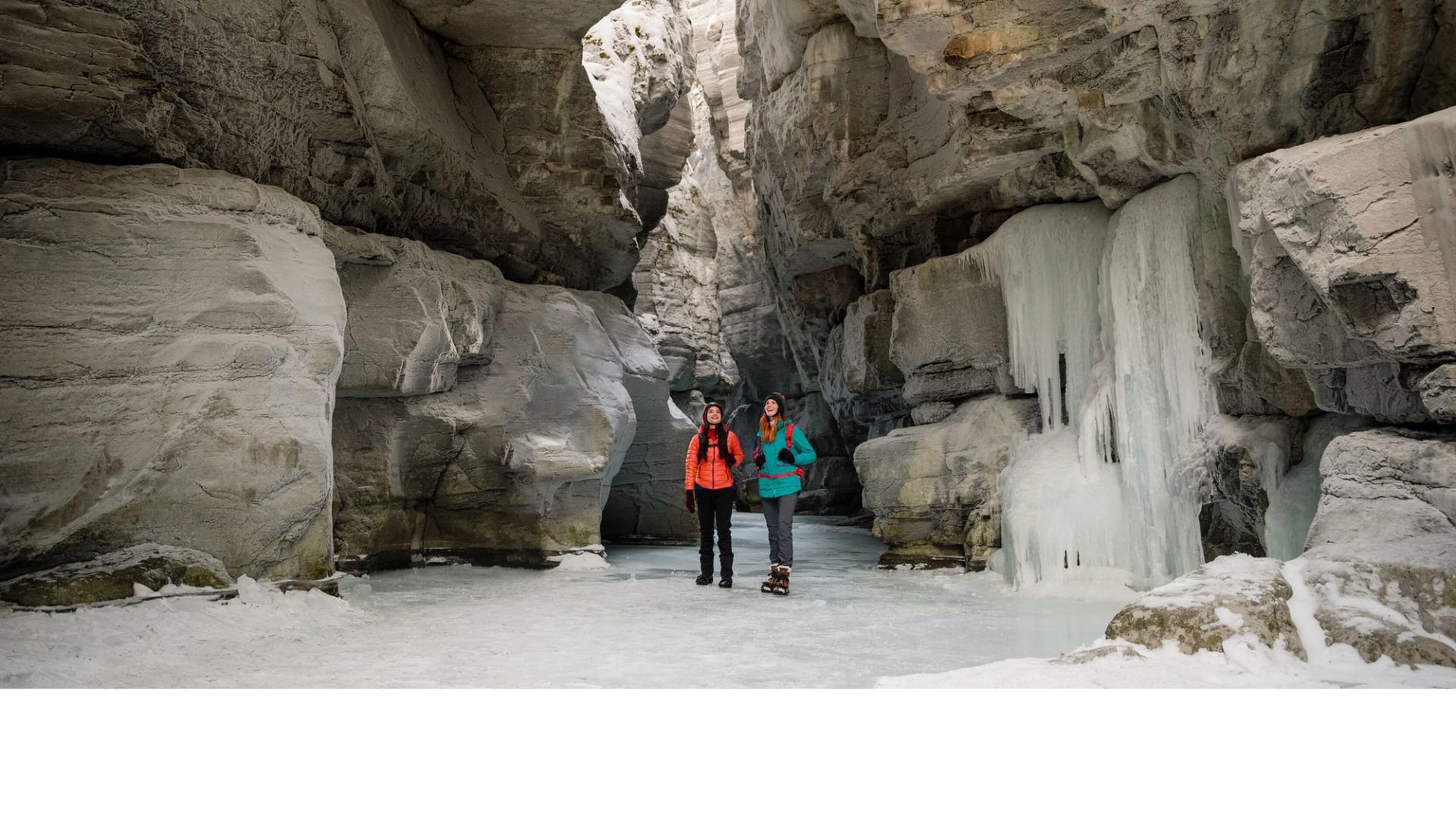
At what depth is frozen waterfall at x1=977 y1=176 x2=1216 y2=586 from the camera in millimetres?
8570

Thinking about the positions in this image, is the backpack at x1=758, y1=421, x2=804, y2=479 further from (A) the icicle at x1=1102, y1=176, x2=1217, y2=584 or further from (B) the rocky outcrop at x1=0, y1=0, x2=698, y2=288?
(B) the rocky outcrop at x1=0, y1=0, x2=698, y2=288

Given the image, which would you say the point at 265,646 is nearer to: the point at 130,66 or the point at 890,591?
the point at 130,66

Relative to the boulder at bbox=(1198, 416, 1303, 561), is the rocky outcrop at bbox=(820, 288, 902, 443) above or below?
above

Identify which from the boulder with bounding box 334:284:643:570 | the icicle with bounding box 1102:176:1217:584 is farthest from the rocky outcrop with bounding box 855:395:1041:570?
the boulder with bounding box 334:284:643:570

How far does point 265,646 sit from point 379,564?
5.68 meters

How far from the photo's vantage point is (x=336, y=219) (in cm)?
912

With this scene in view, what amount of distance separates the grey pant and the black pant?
417 millimetres

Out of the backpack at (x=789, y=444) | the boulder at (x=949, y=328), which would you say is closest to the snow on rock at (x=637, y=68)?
the boulder at (x=949, y=328)

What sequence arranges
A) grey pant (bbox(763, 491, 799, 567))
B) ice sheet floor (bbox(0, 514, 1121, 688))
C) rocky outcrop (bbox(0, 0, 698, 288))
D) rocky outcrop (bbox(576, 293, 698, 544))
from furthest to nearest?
rocky outcrop (bbox(576, 293, 698, 544))
grey pant (bbox(763, 491, 799, 567))
rocky outcrop (bbox(0, 0, 698, 288))
ice sheet floor (bbox(0, 514, 1121, 688))

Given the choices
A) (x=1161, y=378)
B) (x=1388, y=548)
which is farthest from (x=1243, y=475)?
(x=1388, y=548)

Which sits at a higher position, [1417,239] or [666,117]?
[666,117]

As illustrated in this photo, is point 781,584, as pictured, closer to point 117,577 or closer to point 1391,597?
point 1391,597

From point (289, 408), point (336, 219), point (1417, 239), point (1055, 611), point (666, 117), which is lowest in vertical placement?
point (1055, 611)

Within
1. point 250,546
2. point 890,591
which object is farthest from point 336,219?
point 890,591
